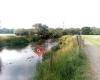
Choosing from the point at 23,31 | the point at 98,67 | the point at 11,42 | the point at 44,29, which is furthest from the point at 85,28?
the point at 98,67

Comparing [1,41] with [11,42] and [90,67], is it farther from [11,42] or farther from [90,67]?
[90,67]

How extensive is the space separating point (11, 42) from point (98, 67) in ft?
169

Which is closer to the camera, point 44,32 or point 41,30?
point 44,32

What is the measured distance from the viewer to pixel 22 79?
20312mm

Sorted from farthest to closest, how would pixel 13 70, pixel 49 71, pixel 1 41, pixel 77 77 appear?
1. pixel 1 41
2. pixel 13 70
3. pixel 49 71
4. pixel 77 77

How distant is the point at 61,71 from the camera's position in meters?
13.5

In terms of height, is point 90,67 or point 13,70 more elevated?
point 90,67

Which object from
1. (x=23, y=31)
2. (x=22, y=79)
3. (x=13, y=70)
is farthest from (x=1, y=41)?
(x=22, y=79)

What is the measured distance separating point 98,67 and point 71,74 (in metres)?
2.98

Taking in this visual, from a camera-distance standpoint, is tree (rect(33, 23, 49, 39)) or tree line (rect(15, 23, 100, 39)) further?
tree (rect(33, 23, 49, 39))

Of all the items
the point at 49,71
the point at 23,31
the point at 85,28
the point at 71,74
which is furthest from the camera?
the point at 85,28

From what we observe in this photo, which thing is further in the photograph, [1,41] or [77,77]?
[1,41]

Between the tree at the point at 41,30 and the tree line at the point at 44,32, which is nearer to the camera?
the tree line at the point at 44,32

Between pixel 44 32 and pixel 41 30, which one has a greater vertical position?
pixel 41 30
